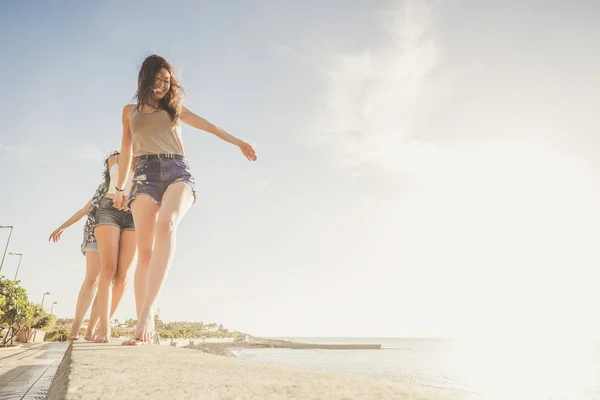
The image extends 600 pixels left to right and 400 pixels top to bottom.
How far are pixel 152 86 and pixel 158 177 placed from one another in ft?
2.73

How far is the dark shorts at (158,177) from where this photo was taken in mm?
3119

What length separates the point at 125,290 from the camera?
4414 mm

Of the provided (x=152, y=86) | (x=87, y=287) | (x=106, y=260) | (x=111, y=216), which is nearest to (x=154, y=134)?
(x=152, y=86)

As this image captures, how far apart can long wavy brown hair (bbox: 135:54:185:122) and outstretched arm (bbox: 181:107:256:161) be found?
91mm

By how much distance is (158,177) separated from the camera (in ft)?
10.3

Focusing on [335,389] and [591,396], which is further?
[591,396]

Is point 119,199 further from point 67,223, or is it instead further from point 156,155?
point 67,223

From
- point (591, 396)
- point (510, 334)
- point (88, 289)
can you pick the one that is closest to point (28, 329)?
point (88, 289)

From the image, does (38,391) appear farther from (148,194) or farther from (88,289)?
(88,289)

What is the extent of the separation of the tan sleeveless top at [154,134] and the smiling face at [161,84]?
155mm

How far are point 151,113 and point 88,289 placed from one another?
2859 mm

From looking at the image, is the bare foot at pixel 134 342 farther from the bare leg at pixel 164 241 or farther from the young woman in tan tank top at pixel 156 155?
the young woman in tan tank top at pixel 156 155

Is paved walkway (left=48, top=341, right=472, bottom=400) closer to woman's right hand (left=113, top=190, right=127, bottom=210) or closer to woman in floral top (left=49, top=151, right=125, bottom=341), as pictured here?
woman's right hand (left=113, top=190, right=127, bottom=210)

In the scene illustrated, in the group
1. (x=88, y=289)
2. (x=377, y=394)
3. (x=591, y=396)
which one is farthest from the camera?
(x=591, y=396)
